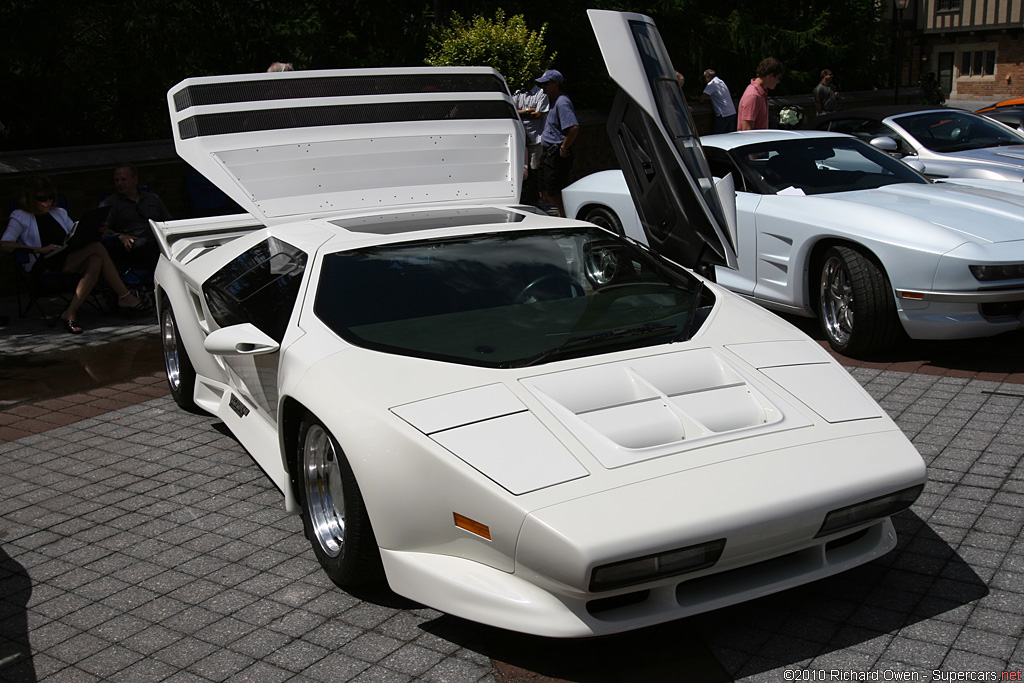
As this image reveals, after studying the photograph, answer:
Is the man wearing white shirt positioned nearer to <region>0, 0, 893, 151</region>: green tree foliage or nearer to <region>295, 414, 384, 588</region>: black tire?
<region>0, 0, 893, 151</region>: green tree foliage

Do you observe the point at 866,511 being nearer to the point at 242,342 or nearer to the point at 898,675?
the point at 898,675

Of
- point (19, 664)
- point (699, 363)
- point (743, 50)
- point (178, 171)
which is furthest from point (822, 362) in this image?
point (743, 50)

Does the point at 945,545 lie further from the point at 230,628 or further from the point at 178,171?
the point at 178,171

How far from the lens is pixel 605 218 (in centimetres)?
842

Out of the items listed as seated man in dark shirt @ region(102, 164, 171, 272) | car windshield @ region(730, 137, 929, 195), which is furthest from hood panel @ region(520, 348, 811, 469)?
seated man in dark shirt @ region(102, 164, 171, 272)

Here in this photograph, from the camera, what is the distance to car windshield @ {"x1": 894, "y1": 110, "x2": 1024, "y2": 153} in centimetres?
976

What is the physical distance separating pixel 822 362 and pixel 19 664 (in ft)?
9.92

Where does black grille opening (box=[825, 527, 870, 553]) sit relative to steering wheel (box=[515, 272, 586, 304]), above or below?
below

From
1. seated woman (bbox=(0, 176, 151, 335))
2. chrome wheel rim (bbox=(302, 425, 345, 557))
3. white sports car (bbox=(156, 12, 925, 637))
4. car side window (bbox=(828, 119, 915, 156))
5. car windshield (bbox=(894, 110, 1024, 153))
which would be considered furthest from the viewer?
car side window (bbox=(828, 119, 915, 156))

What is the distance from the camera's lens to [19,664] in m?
3.18

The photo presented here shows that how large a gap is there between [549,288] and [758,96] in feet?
23.2

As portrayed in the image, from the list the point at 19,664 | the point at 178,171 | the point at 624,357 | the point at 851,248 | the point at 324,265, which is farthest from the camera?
the point at 178,171

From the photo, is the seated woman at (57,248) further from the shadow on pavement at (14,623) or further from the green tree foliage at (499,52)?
the green tree foliage at (499,52)

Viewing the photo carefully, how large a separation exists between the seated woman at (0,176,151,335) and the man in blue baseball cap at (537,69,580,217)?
487 cm
